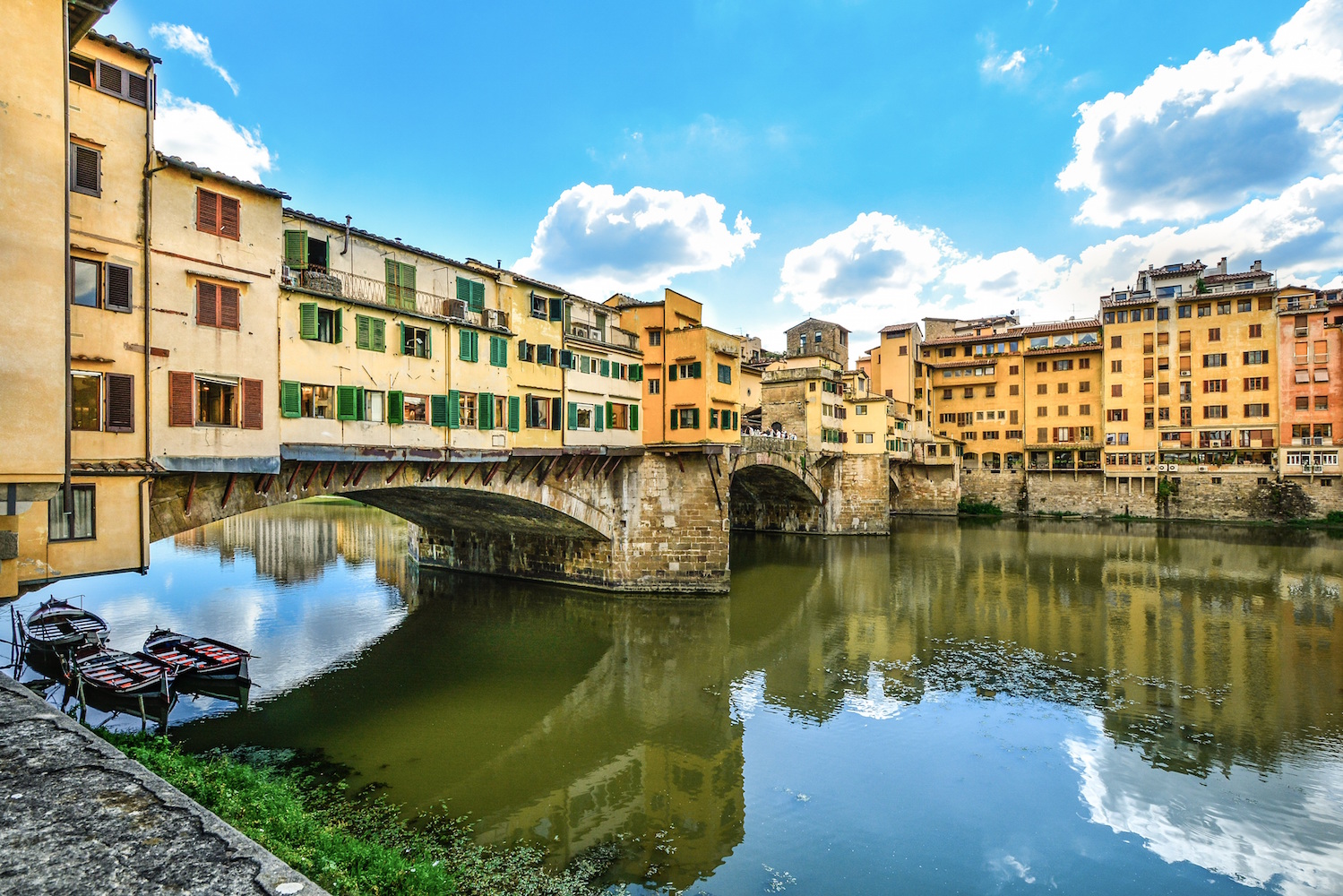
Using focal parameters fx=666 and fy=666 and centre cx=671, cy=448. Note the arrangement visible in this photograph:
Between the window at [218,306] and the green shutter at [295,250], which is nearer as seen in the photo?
the window at [218,306]

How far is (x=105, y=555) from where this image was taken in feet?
42.9

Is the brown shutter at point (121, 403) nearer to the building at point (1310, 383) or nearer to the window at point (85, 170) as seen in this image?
the window at point (85, 170)

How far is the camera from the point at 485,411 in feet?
74.7

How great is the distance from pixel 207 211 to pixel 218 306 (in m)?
2.08

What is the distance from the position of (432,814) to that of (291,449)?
9619mm

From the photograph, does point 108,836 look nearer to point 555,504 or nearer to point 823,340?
point 555,504

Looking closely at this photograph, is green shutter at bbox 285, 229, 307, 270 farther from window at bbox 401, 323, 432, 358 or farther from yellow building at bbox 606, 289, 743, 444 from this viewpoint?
yellow building at bbox 606, 289, 743, 444

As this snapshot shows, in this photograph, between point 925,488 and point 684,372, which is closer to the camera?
point 684,372

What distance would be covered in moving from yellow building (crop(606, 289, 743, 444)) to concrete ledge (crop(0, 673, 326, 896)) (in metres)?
23.6

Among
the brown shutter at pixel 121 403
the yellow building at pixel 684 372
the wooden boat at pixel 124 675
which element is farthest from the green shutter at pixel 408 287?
the yellow building at pixel 684 372

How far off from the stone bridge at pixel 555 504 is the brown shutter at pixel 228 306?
135 inches

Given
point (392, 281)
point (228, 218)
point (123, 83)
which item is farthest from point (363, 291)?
point (123, 83)

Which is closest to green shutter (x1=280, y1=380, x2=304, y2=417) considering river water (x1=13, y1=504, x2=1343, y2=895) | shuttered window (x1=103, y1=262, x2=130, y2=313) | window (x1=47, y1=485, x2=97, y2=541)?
shuttered window (x1=103, y1=262, x2=130, y2=313)

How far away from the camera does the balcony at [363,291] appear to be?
17.8m
